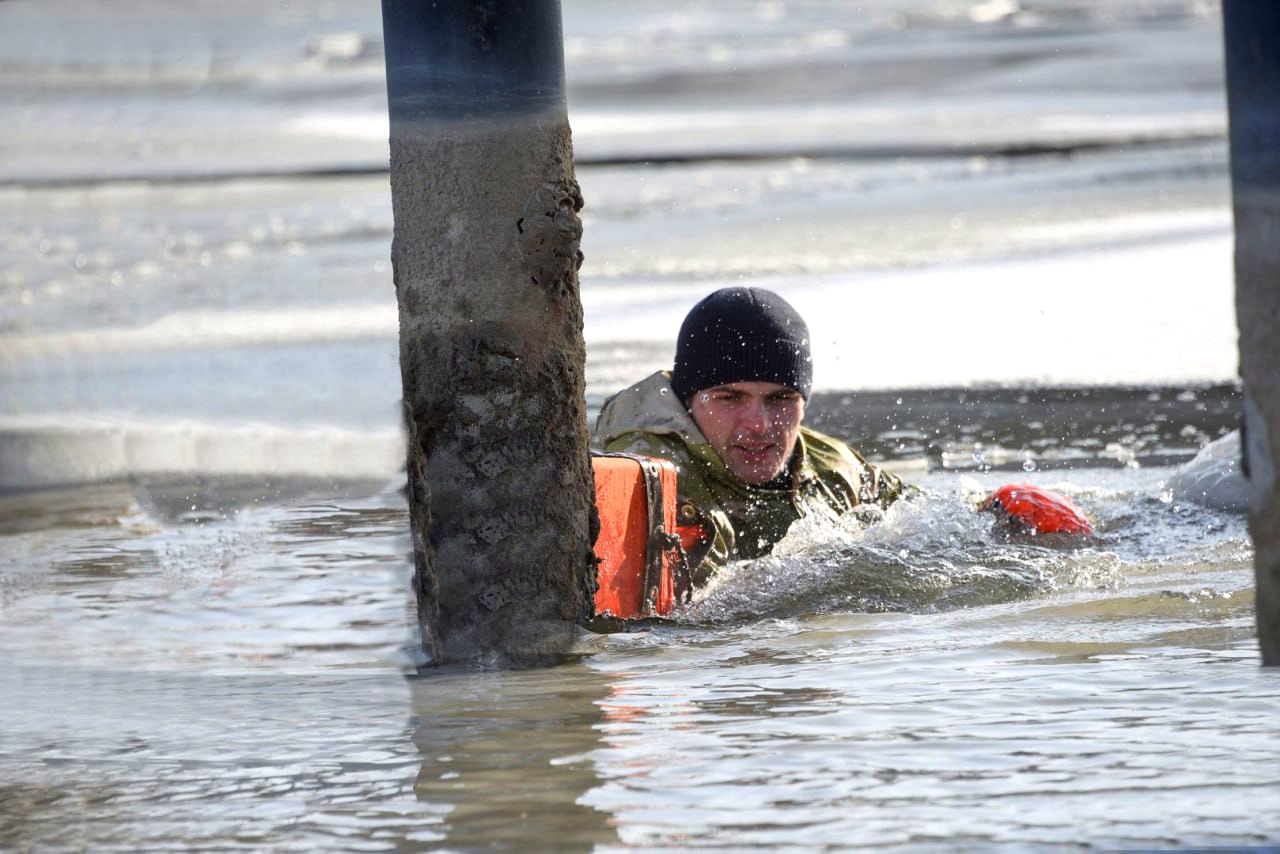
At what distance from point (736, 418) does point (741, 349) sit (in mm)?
220

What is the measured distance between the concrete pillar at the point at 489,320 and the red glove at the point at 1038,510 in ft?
7.45

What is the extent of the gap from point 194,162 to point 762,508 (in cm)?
1385

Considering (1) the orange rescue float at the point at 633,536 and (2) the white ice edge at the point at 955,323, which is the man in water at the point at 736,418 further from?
(2) the white ice edge at the point at 955,323

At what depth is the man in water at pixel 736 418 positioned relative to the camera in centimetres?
590

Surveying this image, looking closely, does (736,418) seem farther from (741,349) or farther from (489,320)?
(489,320)

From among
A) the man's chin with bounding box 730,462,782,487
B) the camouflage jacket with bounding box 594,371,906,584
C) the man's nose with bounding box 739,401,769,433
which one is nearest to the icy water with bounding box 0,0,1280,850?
the camouflage jacket with bounding box 594,371,906,584

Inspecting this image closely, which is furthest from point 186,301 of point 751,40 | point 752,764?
point 751,40

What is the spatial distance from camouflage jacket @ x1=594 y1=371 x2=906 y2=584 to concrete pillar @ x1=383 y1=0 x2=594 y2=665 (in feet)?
3.83

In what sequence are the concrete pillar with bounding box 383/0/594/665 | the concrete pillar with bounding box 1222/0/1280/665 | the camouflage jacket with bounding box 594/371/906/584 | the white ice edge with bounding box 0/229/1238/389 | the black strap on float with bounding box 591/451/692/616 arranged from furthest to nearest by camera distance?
the white ice edge with bounding box 0/229/1238/389 < the camouflage jacket with bounding box 594/371/906/584 < the black strap on float with bounding box 591/451/692/616 < the concrete pillar with bounding box 383/0/594/665 < the concrete pillar with bounding box 1222/0/1280/665

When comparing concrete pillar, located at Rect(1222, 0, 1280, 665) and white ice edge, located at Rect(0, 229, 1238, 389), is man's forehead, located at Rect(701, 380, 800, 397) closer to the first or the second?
concrete pillar, located at Rect(1222, 0, 1280, 665)

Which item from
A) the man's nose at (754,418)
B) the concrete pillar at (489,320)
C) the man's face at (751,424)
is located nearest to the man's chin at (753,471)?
the man's face at (751,424)

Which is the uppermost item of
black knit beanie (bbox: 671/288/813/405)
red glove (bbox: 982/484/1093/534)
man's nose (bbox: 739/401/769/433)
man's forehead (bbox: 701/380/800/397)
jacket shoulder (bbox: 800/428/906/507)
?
black knit beanie (bbox: 671/288/813/405)

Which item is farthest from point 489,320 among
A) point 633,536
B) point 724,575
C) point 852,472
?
point 852,472

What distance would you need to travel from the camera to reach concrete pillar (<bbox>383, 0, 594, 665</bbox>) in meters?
4.23
